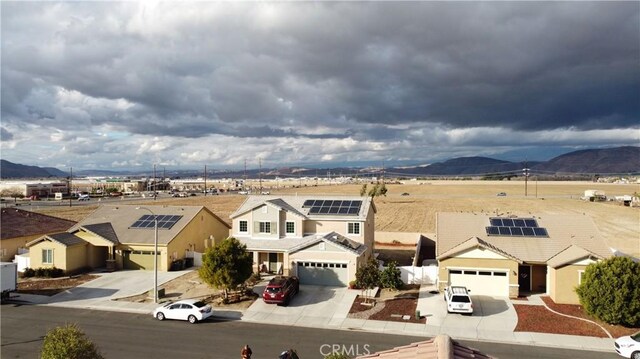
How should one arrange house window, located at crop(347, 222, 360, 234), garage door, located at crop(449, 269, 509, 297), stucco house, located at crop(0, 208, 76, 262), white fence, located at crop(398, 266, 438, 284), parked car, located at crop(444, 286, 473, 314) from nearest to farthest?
parked car, located at crop(444, 286, 473, 314) < garage door, located at crop(449, 269, 509, 297) < white fence, located at crop(398, 266, 438, 284) < house window, located at crop(347, 222, 360, 234) < stucco house, located at crop(0, 208, 76, 262)

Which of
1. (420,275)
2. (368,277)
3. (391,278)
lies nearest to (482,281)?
(420,275)

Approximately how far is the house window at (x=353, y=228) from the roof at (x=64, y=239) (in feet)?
84.6

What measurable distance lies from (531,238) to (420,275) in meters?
9.65

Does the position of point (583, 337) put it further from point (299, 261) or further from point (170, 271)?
A: point (170, 271)

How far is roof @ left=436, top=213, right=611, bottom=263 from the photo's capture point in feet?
114

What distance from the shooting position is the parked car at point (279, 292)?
3181 cm

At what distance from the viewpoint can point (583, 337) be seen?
85.4 feet

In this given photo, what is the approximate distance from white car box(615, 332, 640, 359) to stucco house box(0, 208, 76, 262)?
5177 centimetres

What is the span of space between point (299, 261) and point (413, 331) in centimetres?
1319

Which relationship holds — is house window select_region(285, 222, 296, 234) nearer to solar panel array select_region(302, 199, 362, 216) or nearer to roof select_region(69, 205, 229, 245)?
solar panel array select_region(302, 199, 362, 216)

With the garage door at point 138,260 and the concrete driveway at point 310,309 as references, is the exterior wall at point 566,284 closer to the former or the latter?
the concrete driveway at point 310,309

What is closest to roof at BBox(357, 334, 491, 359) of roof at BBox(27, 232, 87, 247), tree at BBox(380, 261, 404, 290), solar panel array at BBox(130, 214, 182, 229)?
tree at BBox(380, 261, 404, 290)

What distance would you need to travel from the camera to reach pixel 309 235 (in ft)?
139

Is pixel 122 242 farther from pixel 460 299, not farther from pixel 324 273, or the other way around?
pixel 460 299
